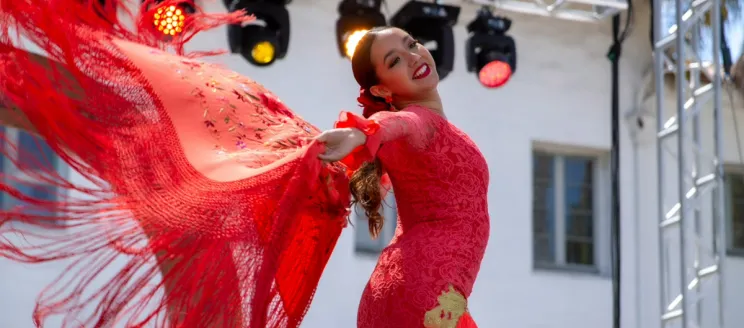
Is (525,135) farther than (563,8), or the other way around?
(525,135)

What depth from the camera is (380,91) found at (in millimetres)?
2594

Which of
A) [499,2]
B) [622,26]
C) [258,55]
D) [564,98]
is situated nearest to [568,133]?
[564,98]

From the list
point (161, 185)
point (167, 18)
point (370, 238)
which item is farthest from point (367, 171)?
point (370, 238)

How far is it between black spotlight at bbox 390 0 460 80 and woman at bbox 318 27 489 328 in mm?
3516

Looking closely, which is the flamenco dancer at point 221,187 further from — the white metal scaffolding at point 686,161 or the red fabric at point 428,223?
the white metal scaffolding at point 686,161

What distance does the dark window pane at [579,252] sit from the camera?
29.6 ft

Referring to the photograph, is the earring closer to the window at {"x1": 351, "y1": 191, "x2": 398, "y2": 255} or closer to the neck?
the neck

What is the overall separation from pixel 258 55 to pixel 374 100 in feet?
10.3

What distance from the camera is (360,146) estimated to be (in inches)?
89.5

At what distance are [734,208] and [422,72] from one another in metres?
7.79

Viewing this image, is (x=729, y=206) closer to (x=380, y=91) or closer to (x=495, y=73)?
(x=495, y=73)

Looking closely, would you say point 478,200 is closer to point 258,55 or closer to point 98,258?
point 98,258

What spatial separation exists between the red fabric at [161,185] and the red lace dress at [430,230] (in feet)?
0.55

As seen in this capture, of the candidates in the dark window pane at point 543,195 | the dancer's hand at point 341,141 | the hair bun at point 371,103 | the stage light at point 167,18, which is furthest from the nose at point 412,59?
the dark window pane at point 543,195
